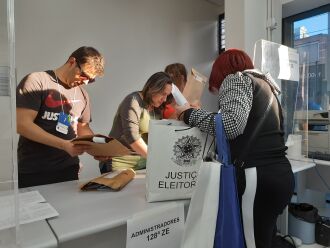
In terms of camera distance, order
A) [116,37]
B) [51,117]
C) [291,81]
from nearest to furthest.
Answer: [51,117]
[291,81]
[116,37]

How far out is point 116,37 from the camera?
299 cm

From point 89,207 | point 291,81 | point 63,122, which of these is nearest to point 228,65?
point 89,207

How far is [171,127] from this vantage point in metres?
1.05

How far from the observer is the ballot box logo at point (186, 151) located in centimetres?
105

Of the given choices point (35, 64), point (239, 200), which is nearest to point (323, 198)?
point (239, 200)

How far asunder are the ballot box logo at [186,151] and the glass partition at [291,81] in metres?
1.30

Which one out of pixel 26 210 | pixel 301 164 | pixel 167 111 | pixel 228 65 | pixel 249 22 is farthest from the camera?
pixel 249 22

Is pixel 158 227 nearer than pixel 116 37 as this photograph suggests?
Yes

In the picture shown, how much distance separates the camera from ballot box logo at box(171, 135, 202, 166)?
1054 mm

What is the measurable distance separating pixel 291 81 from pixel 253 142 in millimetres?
1660

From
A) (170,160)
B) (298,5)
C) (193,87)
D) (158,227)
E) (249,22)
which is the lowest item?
(158,227)

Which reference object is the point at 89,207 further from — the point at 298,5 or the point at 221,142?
the point at 298,5

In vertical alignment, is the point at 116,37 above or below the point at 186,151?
above

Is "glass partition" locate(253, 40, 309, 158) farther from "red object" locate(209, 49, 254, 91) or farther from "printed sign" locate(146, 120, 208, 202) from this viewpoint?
"printed sign" locate(146, 120, 208, 202)
